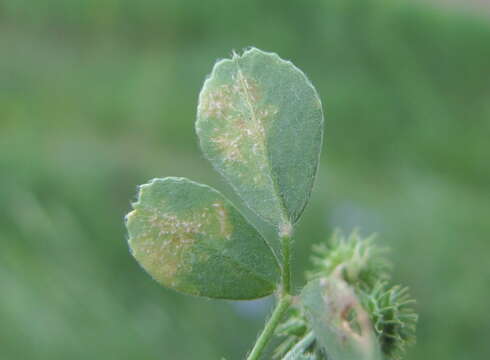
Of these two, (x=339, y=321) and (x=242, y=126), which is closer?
(x=339, y=321)

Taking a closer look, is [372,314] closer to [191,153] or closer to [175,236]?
[175,236]

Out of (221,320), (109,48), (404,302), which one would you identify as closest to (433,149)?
(221,320)

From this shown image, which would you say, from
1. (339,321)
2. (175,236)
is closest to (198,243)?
(175,236)

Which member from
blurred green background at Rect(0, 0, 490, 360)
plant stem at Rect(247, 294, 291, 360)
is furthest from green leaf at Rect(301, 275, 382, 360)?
blurred green background at Rect(0, 0, 490, 360)

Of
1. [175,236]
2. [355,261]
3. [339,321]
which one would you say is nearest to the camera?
[339,321]

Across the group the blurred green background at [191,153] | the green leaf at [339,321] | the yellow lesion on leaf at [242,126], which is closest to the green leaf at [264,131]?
the yellow lesion on leaf at [242,126]

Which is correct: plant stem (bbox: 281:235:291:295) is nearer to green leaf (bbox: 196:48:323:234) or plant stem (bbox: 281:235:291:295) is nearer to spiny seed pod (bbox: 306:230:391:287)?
Answer: green leaf (bbox: 196:48:323:234)

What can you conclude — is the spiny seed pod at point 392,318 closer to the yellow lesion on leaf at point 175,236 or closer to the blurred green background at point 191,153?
the yellow lesion on leaf at point 175,236

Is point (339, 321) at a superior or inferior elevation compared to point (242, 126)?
inferior
